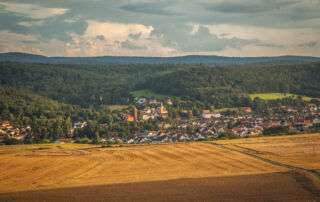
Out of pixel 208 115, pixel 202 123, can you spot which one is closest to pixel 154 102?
pixel 208 115

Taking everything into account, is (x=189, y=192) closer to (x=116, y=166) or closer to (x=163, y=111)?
(x=116, y=166)

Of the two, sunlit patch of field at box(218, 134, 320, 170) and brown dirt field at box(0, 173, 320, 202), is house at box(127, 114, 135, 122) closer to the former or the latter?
sunlit patch of field at box(218, 134, 320, 170)

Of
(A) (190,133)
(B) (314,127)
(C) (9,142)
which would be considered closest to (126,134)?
(A) (190,133)

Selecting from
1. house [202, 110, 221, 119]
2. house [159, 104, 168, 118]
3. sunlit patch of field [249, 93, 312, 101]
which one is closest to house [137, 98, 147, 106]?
house [159, 104, 168, 118]

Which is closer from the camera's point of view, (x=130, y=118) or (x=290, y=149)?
(x=290, y=149)

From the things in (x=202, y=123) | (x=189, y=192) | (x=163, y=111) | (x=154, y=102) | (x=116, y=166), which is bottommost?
(x=163, y=111)

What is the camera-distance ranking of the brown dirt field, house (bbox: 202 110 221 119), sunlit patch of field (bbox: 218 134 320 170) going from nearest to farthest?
the brown dirt field, sunlit patch of field (bbox: 218 134 320 170), house (bbox: 202 110 221 119)

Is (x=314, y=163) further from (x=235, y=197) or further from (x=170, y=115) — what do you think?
(x=170, y=115)
